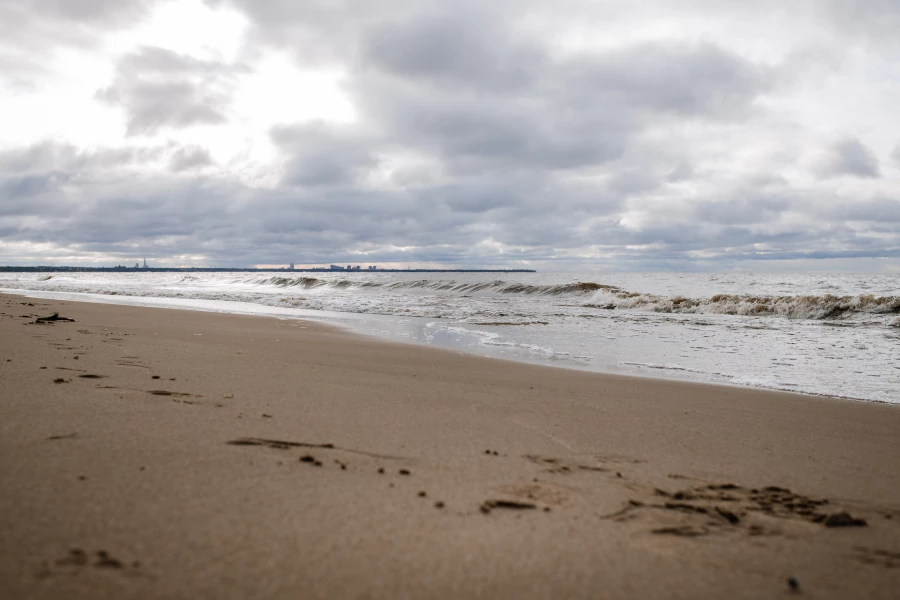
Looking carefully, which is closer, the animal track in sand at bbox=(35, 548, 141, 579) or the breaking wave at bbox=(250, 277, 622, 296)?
the animal track in sand at bbox=(35, 548, 141, 579)

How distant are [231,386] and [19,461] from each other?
204cm

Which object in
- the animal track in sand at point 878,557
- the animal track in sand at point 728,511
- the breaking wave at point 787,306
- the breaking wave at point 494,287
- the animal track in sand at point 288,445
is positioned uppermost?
the breaking wave at point 494,287

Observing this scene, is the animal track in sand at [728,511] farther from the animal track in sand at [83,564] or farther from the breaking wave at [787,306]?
the breaking wave at [787,306]

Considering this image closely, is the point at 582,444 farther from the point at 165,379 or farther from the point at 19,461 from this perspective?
the point at 165,379

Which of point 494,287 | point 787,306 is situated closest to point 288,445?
point 787,306

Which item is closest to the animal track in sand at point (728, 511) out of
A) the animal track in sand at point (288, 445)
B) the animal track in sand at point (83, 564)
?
the animal track in sand at point (288, 445)

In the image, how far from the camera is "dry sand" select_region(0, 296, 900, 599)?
1662 millimetres

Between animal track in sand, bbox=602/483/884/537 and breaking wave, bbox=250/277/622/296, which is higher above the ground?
breaking wave, bbox=250/277/622/296

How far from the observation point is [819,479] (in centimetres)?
282

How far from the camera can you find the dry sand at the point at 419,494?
1662mm

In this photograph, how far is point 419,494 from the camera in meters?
2.31

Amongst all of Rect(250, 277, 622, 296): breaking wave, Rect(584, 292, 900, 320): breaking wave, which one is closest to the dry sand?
Rect(584, 292, 900, 320): breaking wave

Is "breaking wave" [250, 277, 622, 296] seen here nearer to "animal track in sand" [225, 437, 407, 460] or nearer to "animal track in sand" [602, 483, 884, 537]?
"animal track in sand" [602, 483, 884, 537]

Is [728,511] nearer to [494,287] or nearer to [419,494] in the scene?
[419,494]
